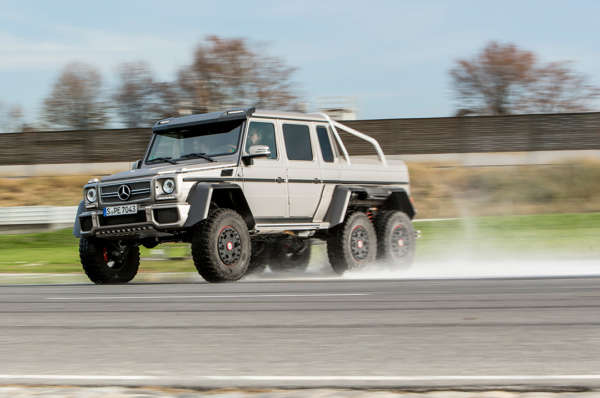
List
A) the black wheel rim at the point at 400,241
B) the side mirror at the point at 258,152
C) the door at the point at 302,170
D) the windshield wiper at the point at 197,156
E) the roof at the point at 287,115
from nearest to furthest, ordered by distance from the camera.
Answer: the side mirror at the point at 258,152
the windshield wiper at the point at 197,156
the roof at the point at 287,115
the door at the point at 302,170
the black wheel rim at the point at 400,241

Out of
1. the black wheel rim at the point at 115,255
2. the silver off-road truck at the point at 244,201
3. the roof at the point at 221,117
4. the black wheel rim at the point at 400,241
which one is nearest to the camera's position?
the silver off-road truck at the point at 244,201

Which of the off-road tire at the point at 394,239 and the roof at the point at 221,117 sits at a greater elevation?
the roof at the point at 221,117

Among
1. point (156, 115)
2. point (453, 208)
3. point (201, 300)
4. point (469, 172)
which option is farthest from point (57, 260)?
point (156, 115)

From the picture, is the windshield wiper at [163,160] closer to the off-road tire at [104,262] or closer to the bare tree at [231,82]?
the off-road tire at [104,262]

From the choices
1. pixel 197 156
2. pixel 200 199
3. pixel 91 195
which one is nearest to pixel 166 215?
pixel 200 199

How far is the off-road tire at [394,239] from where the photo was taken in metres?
14.1

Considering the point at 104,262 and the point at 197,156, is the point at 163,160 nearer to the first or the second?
the point at 197,156

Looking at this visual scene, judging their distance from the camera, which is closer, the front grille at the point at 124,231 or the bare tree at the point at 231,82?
the front grille at the point at 124,231

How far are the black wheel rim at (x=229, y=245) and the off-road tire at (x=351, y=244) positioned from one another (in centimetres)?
231

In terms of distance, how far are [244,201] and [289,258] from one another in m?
3.24

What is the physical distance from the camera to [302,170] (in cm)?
1276

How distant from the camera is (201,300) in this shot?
8.48m

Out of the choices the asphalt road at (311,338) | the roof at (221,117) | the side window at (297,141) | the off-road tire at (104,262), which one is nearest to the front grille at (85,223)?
the off-road tire at (104,262)

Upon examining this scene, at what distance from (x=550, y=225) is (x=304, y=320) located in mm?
19581
